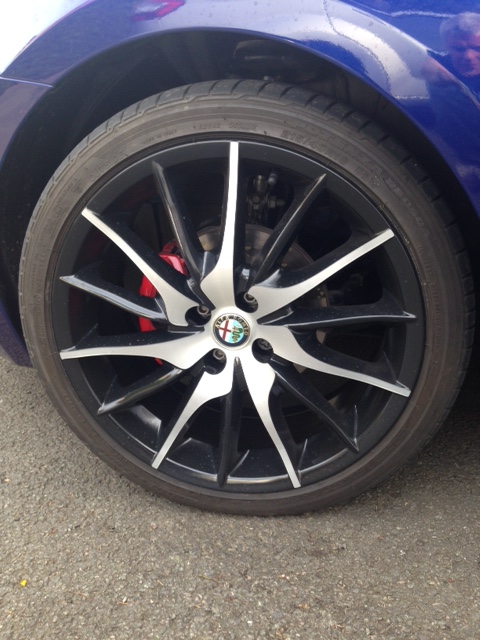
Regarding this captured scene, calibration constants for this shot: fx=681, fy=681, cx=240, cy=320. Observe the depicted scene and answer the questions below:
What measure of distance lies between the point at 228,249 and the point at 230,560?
2.60 feet

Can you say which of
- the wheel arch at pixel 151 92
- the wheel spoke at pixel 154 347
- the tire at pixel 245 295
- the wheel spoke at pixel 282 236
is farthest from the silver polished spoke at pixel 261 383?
the wheel arch at pixel 151 92

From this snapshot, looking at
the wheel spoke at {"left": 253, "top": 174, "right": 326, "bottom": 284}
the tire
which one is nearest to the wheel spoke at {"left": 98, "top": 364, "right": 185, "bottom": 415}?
the tire

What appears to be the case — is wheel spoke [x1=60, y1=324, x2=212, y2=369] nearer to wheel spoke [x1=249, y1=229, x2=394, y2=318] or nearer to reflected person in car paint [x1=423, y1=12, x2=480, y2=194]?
wheel spoke [x1=249, y1=229, x2=394, y2=318]

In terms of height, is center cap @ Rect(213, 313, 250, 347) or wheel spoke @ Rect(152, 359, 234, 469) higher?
center cap @ Rect(213, 313, 250, 347)

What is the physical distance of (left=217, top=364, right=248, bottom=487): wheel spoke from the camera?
5.88 feet

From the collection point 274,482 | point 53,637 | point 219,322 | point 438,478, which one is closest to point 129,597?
point 53,637

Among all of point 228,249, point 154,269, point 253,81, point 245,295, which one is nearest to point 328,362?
point 245,295

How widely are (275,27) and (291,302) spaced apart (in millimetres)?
625

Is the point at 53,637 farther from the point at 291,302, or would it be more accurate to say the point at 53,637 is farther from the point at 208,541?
the point at 291,302

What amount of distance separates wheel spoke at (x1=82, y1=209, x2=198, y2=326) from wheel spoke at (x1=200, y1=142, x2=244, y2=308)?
7cm

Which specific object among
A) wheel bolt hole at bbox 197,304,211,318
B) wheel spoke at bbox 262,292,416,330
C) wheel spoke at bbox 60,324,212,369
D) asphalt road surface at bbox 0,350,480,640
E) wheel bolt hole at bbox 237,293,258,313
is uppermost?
wheel spoke at bbox 262,292,416,330

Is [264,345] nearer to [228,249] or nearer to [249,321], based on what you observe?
[249,321]

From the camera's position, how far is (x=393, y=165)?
59.3 inches

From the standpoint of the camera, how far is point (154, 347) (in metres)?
1.77
